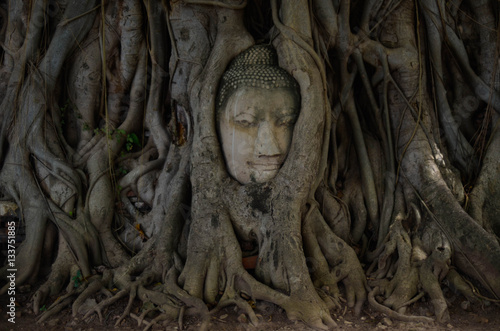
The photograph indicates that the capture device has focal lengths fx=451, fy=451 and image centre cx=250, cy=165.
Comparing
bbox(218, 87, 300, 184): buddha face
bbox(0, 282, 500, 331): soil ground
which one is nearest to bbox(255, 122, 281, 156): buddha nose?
bbox(218, 87, 300, 184): buddha face

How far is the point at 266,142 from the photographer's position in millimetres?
3119

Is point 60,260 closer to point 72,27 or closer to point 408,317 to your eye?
point 72,27

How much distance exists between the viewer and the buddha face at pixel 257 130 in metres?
3.14

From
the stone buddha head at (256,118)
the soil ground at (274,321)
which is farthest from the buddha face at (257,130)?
the soil ground at (274,321)

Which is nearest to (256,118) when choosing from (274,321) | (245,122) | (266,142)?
(245,122)

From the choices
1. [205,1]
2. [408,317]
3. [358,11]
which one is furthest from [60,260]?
[358,11]

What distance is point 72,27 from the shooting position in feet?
12.7

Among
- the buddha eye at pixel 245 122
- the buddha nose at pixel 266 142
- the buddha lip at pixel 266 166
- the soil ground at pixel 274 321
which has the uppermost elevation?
the buddha eye at pixel 245 122

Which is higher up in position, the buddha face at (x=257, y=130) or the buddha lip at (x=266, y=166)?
the buddha face at (x=257, y=130)

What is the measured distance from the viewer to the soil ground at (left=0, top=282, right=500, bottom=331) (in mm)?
2734

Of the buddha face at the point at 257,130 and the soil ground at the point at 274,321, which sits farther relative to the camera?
the buddha face at the point at 257,130

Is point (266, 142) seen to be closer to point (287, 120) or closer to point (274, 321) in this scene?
point (287, 120)

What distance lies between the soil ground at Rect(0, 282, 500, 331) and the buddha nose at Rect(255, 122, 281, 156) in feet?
3.31

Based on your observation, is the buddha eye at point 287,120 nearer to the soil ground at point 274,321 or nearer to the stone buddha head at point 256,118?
the stone buddha head at point 256,118
